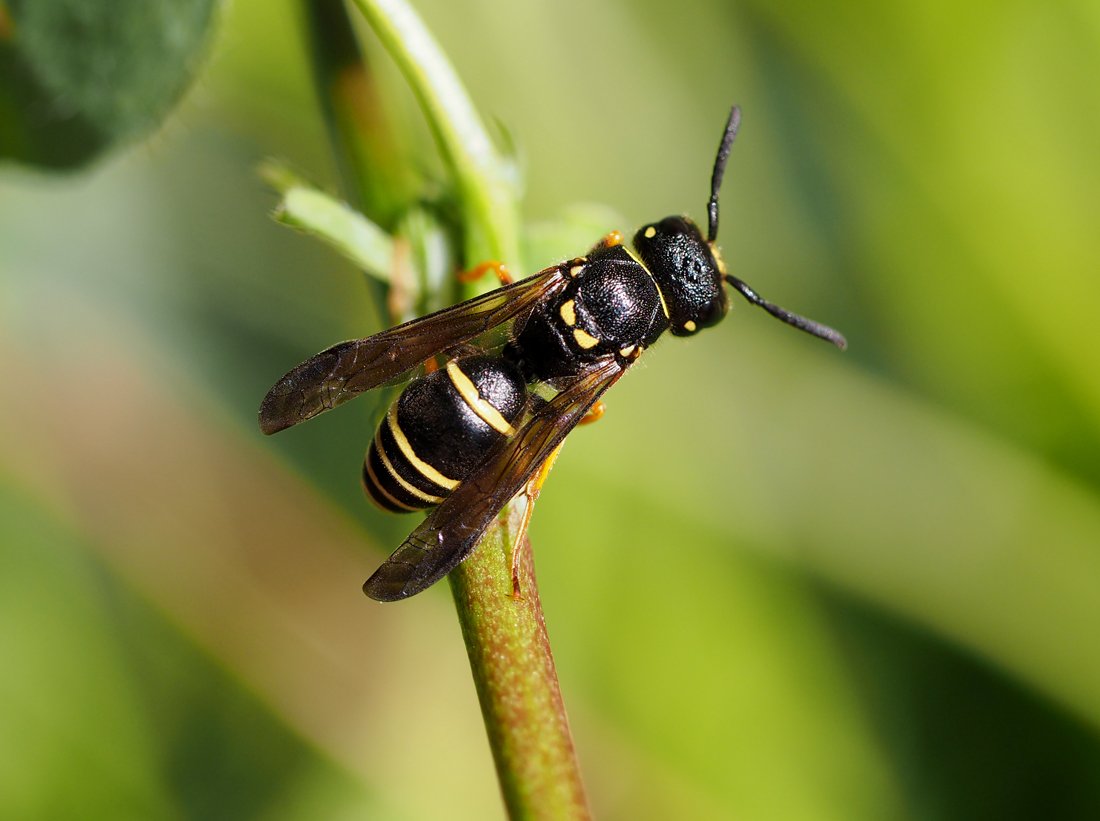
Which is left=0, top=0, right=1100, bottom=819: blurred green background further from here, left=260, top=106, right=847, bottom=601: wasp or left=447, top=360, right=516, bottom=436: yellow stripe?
left=447, top=360, right=516, bottom=436: yellow stripe

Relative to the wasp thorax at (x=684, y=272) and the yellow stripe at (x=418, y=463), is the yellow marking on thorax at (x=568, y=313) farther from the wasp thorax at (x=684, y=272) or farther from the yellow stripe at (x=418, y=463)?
the yellow stripe at (x=418, y=463)

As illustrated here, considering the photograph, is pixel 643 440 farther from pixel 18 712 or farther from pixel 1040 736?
pixel 18 712

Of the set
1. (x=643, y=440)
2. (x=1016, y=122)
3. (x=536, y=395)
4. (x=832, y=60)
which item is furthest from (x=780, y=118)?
(x=536, y=395)

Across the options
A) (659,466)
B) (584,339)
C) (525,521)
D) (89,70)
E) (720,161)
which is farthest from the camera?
(659,466)

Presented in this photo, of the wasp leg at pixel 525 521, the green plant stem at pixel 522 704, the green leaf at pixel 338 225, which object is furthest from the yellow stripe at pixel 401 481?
the green plant stem at pixel 522 704

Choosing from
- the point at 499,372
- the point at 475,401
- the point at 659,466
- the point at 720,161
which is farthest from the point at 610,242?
the point at 659,466

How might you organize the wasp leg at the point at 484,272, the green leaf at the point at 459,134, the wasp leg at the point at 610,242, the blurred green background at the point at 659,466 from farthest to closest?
1. the blurred green background at the point at 659,466
2. the wasp leg at the point at 610,242
3. the wasp leg at the point at 484,272
4. the green leaf at the point at 459,134

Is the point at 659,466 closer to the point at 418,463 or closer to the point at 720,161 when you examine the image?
the point at 720,161
